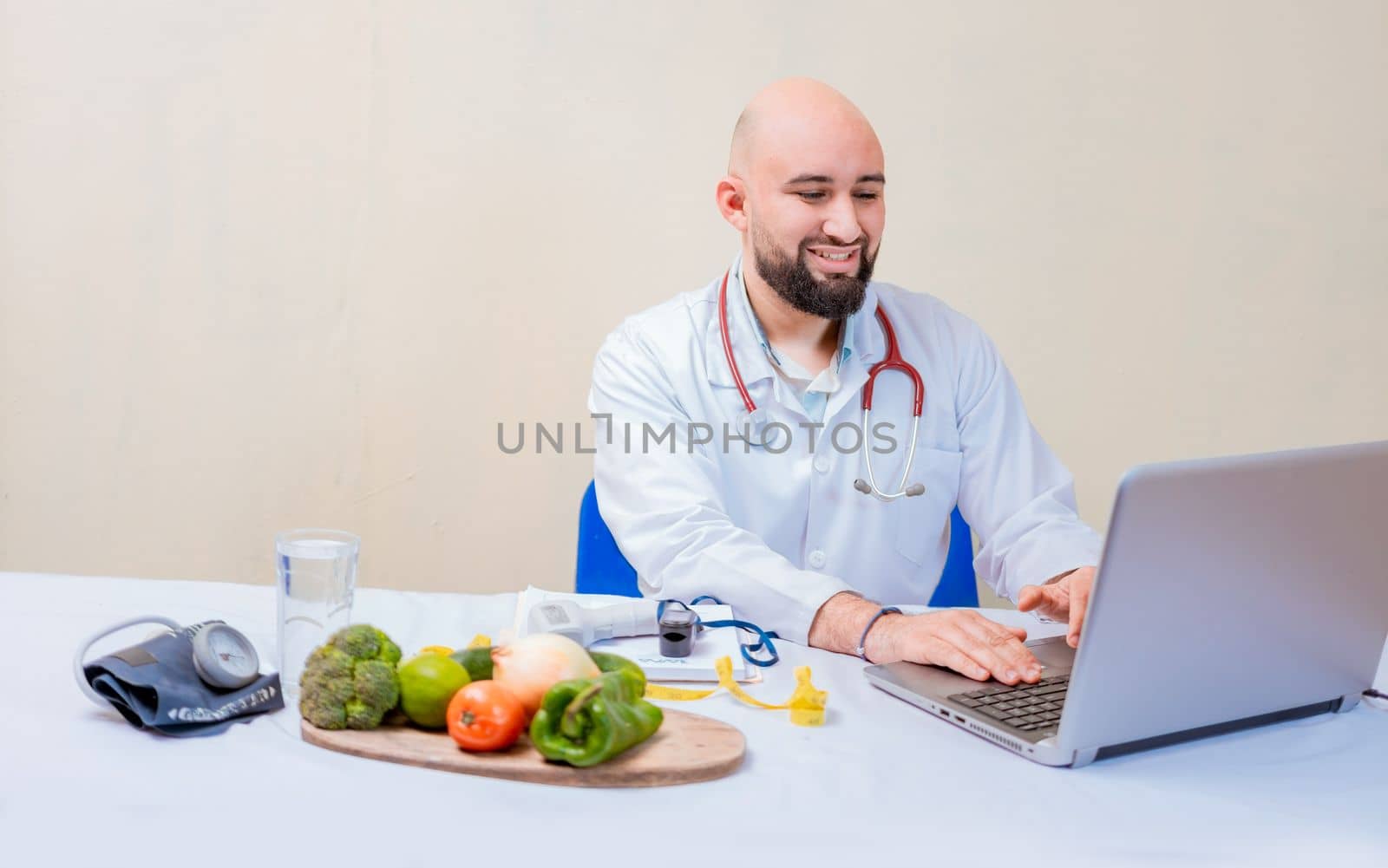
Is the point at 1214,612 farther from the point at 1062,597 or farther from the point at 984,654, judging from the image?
the point at 1062,597

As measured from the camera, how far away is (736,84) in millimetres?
2688

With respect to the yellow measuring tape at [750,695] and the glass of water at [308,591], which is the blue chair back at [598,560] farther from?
the glass of water at [308,591]

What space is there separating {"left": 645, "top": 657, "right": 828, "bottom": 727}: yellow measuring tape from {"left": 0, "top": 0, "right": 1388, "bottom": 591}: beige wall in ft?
5.15

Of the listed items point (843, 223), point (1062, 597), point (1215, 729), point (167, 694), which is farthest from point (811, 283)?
point (167, 694)

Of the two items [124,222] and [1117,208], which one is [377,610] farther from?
[1117,208]

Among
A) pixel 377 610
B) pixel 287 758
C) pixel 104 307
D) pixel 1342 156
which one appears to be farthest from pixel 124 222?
pixel 1342 156

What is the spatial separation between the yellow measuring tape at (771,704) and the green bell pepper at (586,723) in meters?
0.20

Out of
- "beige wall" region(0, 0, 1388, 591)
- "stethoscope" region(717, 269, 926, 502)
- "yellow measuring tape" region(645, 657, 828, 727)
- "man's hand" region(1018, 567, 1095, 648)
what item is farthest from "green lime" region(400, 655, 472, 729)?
"beige wall" region(0, 0, 1388, 591)

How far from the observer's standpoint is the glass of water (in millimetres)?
1174

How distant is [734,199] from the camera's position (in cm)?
219

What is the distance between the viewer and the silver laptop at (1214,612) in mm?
1004

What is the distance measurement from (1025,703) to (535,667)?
0.50 m

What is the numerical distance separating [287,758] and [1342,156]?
259 cm

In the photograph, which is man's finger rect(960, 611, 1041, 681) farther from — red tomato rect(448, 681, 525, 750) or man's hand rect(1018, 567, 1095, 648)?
red tomato rect(448, 681, 525, 750)
